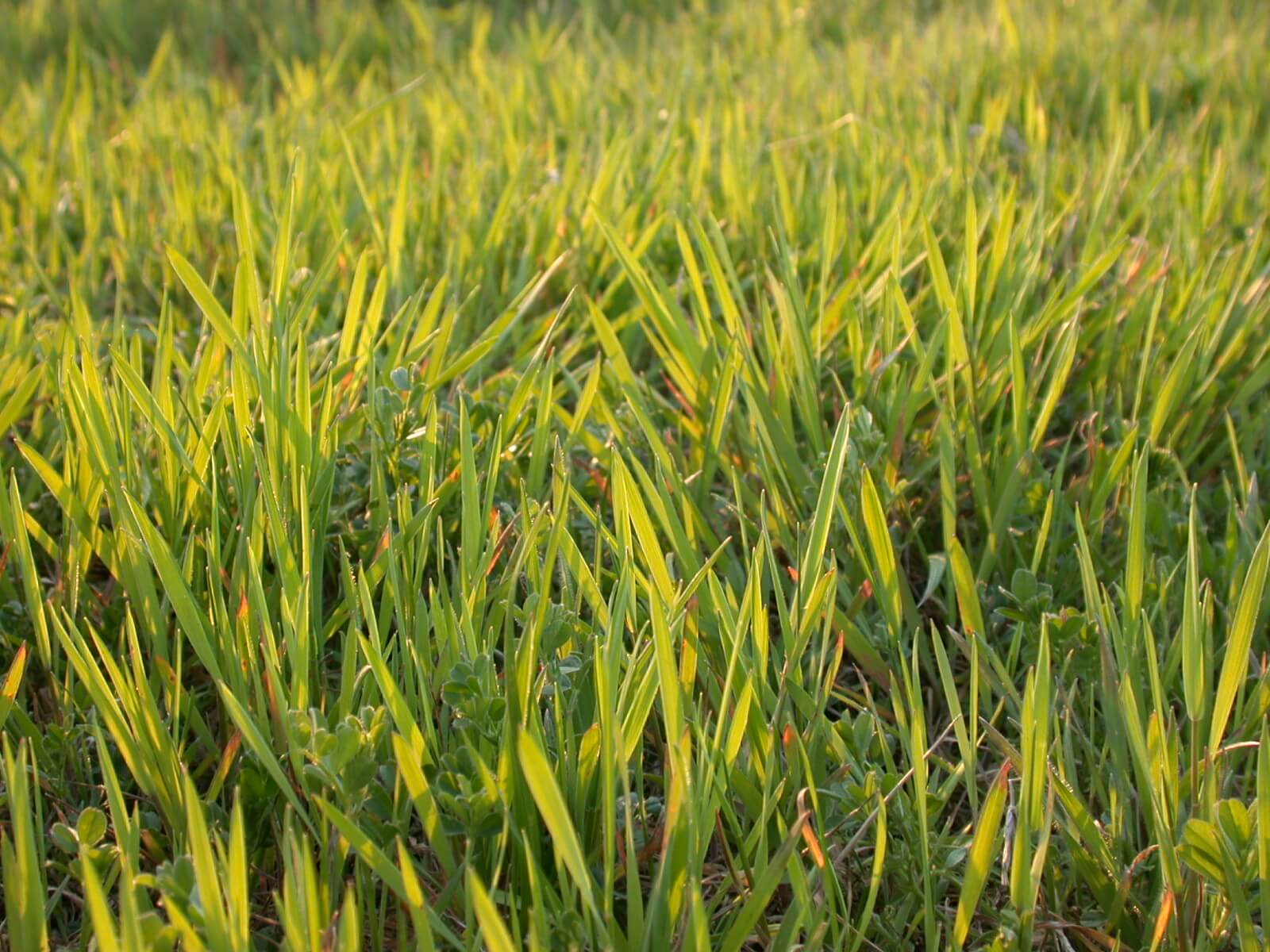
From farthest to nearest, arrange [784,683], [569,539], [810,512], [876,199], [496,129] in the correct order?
[496,129] < [876,199] < [810,512] < [569,539] < [784,683]

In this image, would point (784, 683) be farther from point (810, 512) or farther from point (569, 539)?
point (810, 512)

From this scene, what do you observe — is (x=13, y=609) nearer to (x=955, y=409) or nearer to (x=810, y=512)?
(x=810, y=512)

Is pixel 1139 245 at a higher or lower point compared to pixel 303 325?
lower

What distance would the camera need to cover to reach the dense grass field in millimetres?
891

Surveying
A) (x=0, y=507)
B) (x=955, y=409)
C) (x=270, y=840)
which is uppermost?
(x=0, y=507)

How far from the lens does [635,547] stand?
3.86 feet

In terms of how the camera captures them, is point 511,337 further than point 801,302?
Yes

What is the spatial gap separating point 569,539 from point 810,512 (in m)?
0.34

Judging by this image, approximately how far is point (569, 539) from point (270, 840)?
354 millimetres

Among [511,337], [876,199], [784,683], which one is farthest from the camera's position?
[876,199]

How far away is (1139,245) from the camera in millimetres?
1733

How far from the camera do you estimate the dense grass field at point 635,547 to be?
89 centimetres

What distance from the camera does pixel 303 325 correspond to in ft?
4.55

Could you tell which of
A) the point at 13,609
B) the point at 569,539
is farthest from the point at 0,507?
the point at 569,539
